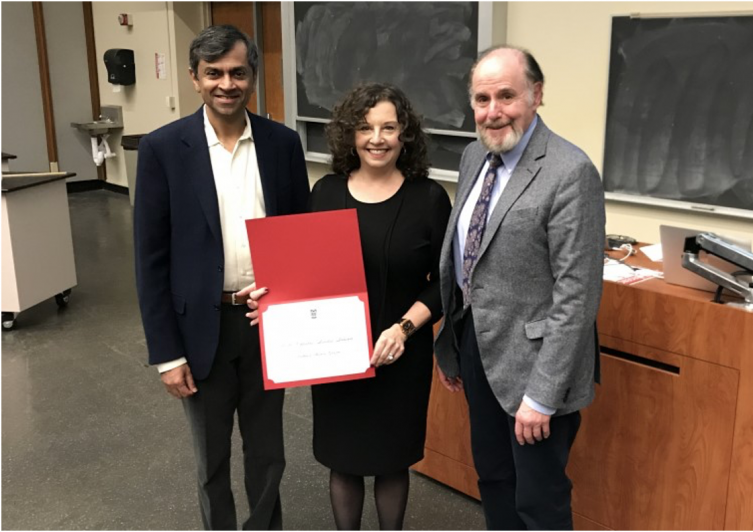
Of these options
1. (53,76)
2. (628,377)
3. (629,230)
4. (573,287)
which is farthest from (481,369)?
(53,76)

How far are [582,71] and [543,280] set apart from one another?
239 centimetres

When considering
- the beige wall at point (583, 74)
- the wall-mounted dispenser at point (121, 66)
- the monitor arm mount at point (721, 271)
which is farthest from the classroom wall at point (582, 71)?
the wall-mounted dispenser at point (121, 66)

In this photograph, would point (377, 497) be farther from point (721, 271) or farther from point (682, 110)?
point (682, 110)

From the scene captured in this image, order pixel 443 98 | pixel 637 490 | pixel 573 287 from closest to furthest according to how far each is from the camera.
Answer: pixel 573 287 → pixel 637 490 → pixel 443 98

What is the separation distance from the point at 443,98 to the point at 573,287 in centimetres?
291

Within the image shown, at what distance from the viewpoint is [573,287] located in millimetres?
1581

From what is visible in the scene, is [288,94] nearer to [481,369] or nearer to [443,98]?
[443,98]

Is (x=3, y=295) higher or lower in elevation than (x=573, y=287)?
lower

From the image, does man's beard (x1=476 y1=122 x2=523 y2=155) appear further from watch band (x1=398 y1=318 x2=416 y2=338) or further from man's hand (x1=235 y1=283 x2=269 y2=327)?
man's hand (x1=235 y1=283 x2=269 y2=327)

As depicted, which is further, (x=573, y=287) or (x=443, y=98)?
(x=443, y=98)

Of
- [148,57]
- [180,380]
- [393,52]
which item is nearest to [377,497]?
[180,380]

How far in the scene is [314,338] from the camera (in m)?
A: 1.83

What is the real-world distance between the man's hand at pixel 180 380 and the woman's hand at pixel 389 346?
53cm

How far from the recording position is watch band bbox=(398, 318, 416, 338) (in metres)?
1.86
